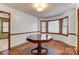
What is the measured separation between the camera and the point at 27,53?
170 centimetres

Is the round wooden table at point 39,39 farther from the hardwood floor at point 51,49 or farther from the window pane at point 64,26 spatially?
the window pane at point 64,26

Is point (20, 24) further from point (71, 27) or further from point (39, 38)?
point (71, 27)

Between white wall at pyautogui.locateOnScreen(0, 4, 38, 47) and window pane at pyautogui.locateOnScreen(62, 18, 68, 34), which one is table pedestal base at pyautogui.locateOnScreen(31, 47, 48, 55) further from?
window pane at pyautogui.locateOnScreen(62, 18, 68, 34)

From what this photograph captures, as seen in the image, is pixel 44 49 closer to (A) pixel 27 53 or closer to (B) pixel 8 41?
(A) pixel 27 53

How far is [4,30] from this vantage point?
171 cm

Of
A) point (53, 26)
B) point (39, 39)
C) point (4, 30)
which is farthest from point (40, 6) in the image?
point (4, 30)

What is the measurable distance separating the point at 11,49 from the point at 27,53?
0.30 meters

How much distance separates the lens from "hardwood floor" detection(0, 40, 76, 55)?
1.67 metres

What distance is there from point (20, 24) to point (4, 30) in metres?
0.31

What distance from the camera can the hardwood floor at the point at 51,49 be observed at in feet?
5.48

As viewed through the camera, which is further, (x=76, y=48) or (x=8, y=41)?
(x=8, y=41)

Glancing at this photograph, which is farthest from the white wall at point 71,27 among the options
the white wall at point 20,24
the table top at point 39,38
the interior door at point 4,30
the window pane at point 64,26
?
the interior door at point 4,30

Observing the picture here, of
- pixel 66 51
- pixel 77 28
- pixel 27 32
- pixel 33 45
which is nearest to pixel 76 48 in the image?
pixel 66 51

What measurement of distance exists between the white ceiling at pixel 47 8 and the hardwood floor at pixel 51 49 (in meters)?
0.53
